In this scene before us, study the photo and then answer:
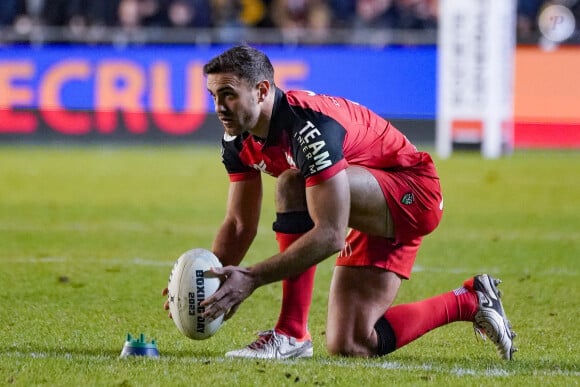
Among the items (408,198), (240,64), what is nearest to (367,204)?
(408,198)

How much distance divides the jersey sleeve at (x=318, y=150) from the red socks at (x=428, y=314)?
2.95ft

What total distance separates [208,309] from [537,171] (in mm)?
10933

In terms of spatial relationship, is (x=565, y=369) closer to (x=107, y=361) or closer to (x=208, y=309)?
(x=208, y=309)

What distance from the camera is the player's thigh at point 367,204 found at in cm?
561

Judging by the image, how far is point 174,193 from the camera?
1332 centimetres

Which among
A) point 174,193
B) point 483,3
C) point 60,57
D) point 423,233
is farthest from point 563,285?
point 60,57

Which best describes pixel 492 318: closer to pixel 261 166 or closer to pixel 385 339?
pixel 385 339

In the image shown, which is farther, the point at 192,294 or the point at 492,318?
the point at 492,318

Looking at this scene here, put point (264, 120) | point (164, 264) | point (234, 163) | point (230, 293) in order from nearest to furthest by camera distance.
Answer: point (230, 293), point (264, 120), point (234, 163), point (164, 264)

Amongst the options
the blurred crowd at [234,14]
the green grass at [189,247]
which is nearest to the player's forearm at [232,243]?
the green grass at [189,247]

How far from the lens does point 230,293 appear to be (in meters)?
5.06

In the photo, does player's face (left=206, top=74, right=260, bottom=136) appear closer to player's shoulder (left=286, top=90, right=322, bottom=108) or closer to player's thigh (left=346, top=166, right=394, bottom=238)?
player's shoulder (left=286, top=90, right=322, bottom=108)

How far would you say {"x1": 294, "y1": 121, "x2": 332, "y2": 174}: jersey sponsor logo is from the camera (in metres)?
5.17

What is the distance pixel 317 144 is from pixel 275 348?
3.32ft
